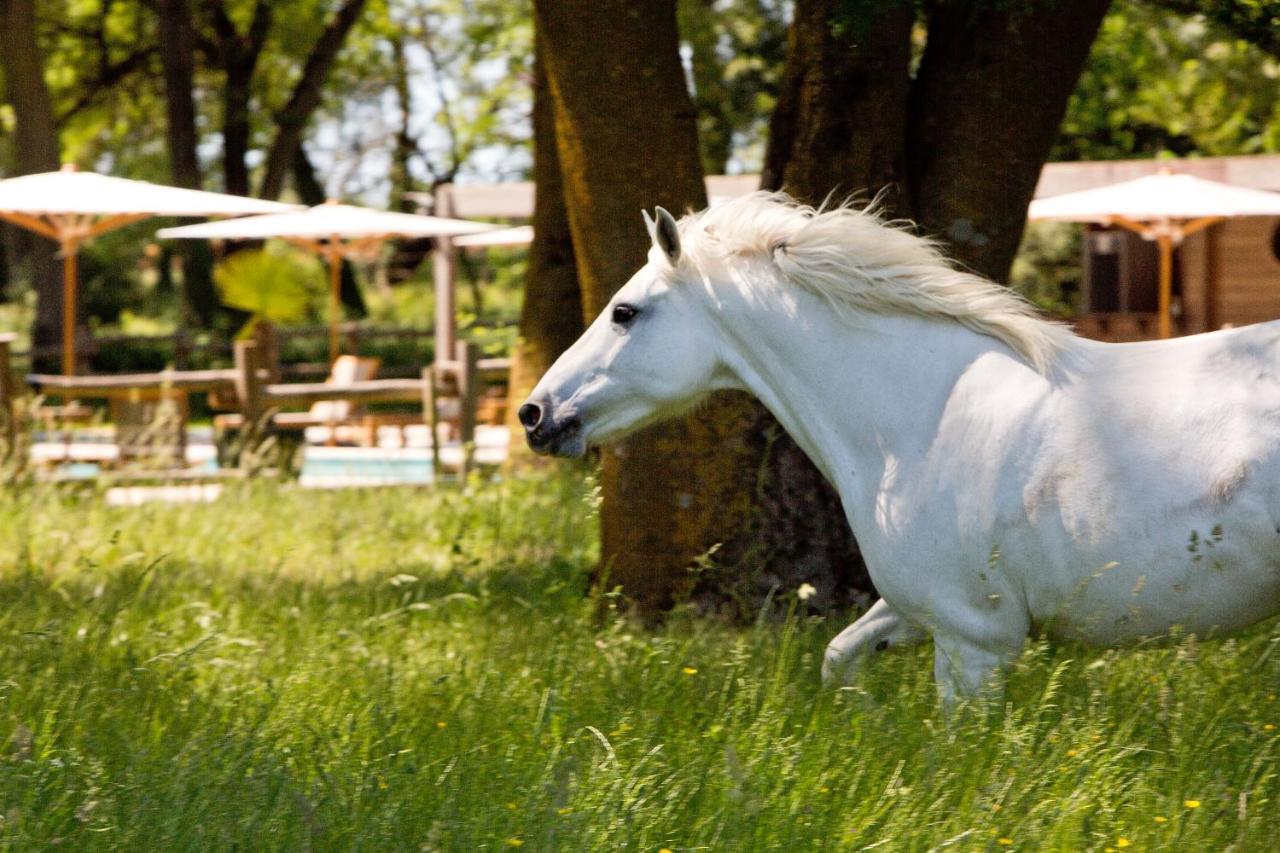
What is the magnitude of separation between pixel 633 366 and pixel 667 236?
1.30ft

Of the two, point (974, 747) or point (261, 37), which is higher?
point (261, 37)

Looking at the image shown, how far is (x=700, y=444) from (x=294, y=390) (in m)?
7.84

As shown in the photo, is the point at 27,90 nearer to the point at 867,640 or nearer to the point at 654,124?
the point at 654,124

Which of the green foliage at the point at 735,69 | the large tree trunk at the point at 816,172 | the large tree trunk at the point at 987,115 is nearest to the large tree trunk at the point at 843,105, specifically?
the large tree trunk at the point at 816,172

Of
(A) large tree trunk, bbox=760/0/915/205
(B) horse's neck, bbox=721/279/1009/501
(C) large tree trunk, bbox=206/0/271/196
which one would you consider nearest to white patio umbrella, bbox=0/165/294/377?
(A) large tree trunk, bbox=760/0/915/205

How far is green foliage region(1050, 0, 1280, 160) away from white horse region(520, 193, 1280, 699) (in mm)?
15757

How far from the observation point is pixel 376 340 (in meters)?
32.0

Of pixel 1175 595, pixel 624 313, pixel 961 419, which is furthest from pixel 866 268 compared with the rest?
pixel 1175 595

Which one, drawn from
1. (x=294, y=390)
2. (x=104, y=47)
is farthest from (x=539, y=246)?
(x=104, y=47)

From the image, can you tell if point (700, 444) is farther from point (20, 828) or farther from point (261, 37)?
point (261, 37)

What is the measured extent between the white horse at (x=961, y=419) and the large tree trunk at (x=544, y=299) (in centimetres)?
703

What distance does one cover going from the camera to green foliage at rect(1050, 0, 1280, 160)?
21.4m

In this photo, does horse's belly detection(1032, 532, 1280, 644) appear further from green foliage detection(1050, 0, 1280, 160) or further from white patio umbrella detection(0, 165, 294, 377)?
green foliage detection(1050, 0, 1280, 160)

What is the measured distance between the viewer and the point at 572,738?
14.8 feet
